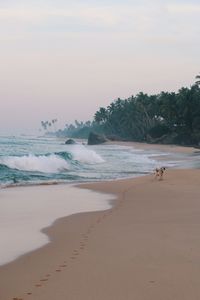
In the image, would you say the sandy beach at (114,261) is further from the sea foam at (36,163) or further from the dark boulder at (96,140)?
the dark boulder at (96,140)

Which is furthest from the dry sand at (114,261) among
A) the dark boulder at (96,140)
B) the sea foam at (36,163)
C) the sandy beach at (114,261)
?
the dark boulder at (96,140)

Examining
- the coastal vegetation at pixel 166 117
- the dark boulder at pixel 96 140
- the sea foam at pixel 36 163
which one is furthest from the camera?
the dark boulder at pixel 96 140

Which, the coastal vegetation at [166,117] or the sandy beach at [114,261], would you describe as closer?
the sandy beach at [114,261]

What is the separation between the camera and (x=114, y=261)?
6234 mm

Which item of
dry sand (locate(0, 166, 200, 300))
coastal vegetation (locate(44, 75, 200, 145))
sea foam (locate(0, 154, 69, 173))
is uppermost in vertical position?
coastal vegetation (locate(44, 75, 200, 145))

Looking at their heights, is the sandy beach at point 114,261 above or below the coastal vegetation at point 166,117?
below

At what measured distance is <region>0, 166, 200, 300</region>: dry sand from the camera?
498cm

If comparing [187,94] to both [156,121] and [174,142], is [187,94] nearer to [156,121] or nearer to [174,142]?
[174,142]

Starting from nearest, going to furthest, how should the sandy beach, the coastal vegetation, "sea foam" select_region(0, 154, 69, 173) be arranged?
the sandy beach
"sea foam" select_region(0, 154, 69, 173)
the coastal vegetation

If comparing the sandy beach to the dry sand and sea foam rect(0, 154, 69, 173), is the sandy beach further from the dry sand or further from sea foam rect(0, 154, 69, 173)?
sea foam rect(0, 154, 69, 173)

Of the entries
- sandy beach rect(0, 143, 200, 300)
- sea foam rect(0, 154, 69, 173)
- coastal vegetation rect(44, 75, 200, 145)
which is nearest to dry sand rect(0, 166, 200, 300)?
sandy beach rect(0, 143, 200, 300)

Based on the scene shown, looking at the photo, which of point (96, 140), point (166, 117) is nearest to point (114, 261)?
point (166, 117)

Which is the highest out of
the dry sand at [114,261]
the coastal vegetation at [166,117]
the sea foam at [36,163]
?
the coastal vegetation at [166,117]

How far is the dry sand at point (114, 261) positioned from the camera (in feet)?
16.3
